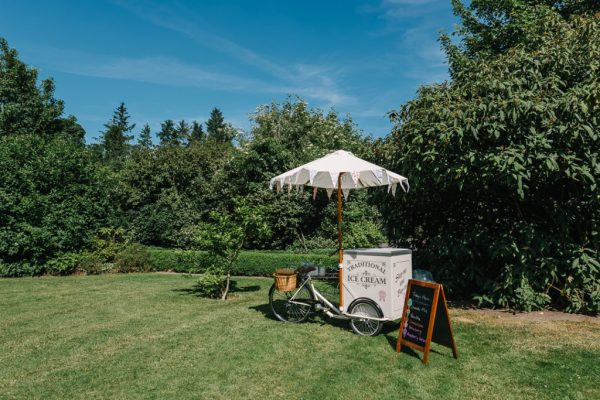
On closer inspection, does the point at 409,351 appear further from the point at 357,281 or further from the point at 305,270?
the point at 305,270

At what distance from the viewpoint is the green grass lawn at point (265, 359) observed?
15.0 ft

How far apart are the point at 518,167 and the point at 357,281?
10.1 ft

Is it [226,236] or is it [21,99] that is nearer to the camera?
[226,236]

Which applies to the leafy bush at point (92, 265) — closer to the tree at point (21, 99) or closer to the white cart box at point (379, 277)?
the white cart box at point (379, 277)

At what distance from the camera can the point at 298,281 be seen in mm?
7332

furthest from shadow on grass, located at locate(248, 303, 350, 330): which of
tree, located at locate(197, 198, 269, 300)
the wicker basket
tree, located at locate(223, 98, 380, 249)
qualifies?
tree, located at locate(223, 98, 380, 249)

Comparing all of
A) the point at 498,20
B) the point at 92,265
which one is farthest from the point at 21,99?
the point at 498,20

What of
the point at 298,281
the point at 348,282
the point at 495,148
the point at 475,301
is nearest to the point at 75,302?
the point at 298,281

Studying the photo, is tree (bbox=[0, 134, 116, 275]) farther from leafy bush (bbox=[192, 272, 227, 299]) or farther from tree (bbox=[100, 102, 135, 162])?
tree (bbox=[100, 102, 135, 162])

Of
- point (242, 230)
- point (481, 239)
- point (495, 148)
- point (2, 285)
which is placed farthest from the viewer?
point (2, 285)

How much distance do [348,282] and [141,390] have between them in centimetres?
336

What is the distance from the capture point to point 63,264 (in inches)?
589

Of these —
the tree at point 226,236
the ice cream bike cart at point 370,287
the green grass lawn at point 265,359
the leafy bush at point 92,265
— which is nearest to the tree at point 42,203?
the leafy bush at point 92,265

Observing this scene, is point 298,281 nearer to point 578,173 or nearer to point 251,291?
point 251,291
